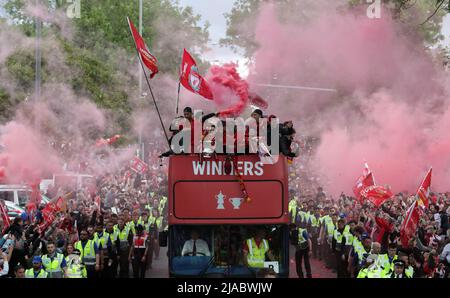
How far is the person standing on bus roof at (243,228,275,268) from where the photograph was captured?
38.0ft

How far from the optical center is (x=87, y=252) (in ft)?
48.3

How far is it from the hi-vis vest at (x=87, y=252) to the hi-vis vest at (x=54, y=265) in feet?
5.72

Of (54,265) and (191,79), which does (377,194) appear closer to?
(191,79)

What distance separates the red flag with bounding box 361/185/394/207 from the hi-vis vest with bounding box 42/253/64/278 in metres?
8.85

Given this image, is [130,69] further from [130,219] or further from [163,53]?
[130,219]

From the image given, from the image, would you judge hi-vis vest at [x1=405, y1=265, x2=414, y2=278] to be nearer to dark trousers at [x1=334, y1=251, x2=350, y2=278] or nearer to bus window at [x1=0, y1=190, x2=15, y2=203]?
dark trousers at [x1=334, y1=251, x2=350, y2=278]

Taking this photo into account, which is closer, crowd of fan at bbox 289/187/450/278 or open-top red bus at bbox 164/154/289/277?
open-top red bus at bbox 164/154/289/277

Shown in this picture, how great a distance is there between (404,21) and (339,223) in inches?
761

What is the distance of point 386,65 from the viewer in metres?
35.2

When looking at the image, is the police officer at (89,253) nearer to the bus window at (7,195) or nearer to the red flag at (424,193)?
the red flag at (424,193)

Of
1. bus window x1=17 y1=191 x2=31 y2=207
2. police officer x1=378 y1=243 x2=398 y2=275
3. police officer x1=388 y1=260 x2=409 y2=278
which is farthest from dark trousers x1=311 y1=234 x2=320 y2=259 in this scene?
police officer x1=388 y1=260 x2=409 y2=278

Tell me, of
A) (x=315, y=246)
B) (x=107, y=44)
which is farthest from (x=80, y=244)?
(x=107, y=44)
